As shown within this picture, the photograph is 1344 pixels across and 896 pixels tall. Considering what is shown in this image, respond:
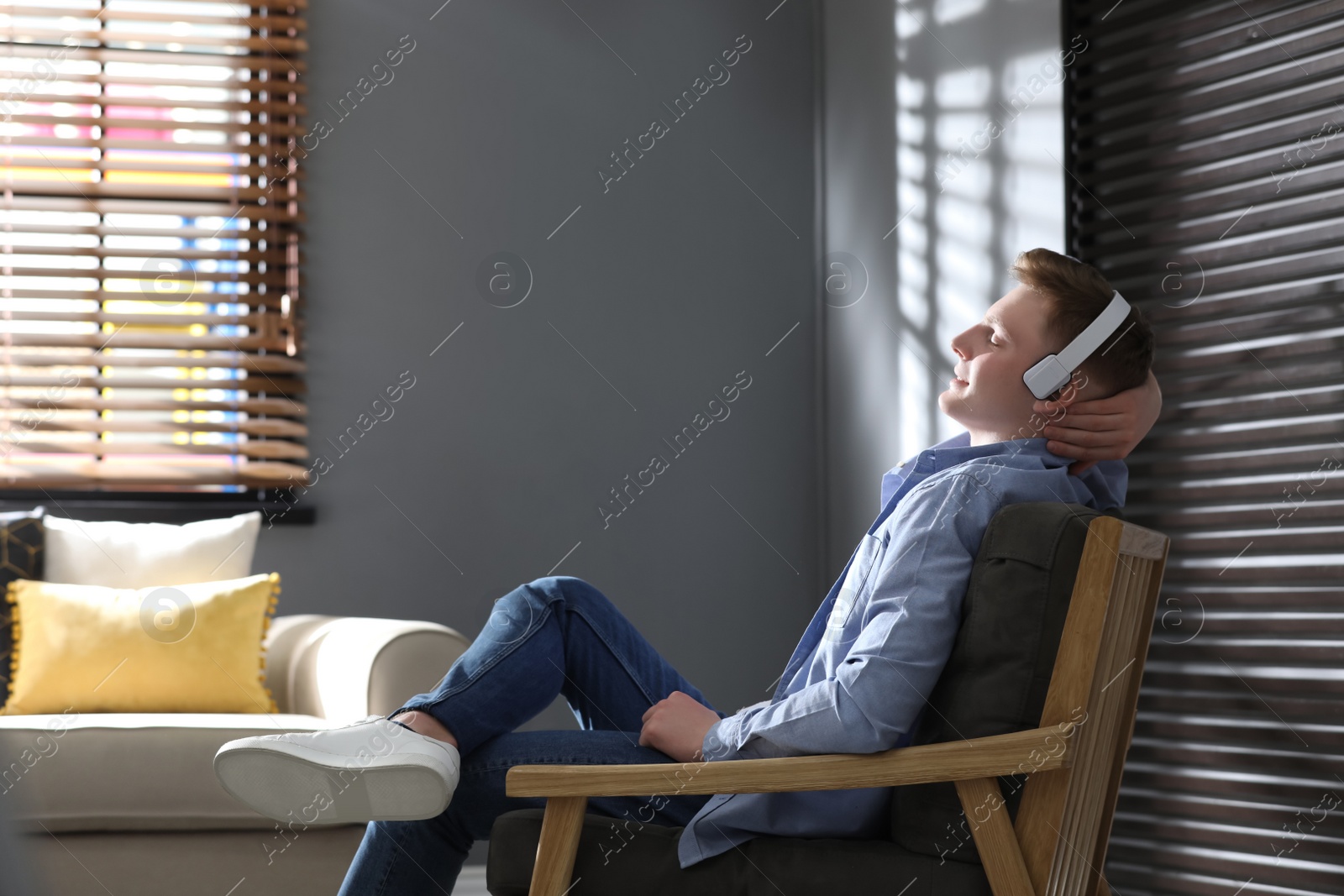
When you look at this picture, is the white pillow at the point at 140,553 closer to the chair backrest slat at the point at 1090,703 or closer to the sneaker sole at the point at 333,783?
the sneaker sole at the point at 333,783

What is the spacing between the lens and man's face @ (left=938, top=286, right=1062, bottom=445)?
1.38 m

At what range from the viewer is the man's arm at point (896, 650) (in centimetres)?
115

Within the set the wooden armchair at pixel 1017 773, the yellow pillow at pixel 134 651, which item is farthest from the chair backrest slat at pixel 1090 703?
the yellow pillow at pixel 134 651

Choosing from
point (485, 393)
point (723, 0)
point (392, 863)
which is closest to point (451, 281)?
point (485, 393)

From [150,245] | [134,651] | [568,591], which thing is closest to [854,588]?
[568,591]

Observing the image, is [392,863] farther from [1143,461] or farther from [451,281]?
[451,281]

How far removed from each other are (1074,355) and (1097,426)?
0.09 m

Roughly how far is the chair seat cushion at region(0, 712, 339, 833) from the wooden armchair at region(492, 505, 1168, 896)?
3.23 ft

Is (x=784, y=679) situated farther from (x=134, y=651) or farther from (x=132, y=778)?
(x=134, y=651)

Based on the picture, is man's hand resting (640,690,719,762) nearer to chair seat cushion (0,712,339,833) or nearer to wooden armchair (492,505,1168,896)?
wooden armchair (492,505,1168,896)

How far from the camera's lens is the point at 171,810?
6.47ft

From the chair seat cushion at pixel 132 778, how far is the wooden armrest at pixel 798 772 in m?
0.99

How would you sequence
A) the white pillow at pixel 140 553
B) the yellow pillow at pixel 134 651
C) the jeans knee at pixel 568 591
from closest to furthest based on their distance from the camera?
1. the jeans knee at pixel 568 591
2. the yellow pillow at pixel 134 651
3. the white pillow at pixel 140 553

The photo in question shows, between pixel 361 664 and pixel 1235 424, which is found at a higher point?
pixel 1235 424
